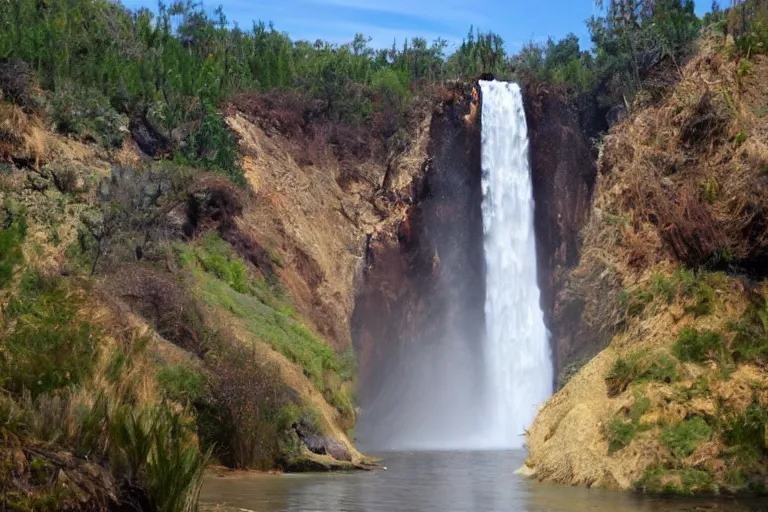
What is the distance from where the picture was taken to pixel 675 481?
1764 centimetres

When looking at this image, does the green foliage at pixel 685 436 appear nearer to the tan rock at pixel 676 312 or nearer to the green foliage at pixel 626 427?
the green foliage at pixel 626 427

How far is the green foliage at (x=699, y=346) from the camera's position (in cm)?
1988

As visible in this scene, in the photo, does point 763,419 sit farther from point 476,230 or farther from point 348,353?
point 476,230

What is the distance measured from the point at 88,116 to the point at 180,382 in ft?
54.4

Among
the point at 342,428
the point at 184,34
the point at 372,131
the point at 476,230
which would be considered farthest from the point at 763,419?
the point at 184,34

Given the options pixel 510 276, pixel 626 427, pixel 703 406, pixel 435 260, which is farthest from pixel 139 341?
pixel 510 276

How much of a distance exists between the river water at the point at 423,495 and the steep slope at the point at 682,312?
3.86 feet

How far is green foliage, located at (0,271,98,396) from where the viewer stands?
44.2 feet

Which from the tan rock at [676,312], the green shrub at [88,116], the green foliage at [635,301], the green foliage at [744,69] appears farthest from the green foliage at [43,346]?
the green foliage at [744,69]

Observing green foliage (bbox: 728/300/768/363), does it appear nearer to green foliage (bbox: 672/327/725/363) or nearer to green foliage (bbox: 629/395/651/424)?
green foliage (bbox: 672/327/725/363)

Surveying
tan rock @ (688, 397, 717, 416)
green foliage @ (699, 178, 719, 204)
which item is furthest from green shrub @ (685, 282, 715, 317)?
tan rock @ (688, 397, 717, 416)

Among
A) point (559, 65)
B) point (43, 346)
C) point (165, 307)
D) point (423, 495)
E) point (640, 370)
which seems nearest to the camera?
point (43, 346)

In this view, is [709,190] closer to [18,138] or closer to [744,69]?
[744,69]

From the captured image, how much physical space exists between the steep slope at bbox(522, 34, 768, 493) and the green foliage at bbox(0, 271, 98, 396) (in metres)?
9.79
